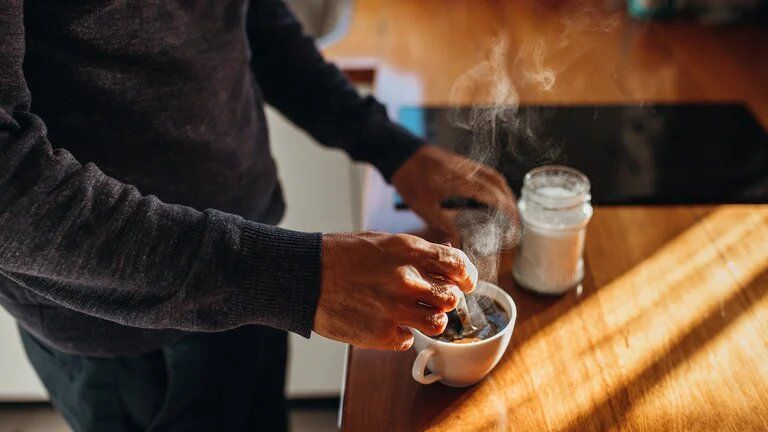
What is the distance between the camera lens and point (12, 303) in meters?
0.93

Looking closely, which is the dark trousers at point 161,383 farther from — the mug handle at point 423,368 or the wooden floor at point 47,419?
→ the wooden floor at point 47,419

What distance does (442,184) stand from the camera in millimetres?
1046

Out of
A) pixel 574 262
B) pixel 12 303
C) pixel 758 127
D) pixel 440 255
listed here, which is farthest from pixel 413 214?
pixel 758 127

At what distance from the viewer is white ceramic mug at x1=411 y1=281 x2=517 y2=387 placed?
2.50 feet

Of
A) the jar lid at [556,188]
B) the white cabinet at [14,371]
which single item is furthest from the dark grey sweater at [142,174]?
the white cabinet at [14,371]

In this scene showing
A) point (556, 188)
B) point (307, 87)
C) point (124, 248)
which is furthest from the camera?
point (307, 87)

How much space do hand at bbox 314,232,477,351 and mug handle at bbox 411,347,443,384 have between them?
0.03 m

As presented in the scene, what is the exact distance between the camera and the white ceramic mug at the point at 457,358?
0.76 m

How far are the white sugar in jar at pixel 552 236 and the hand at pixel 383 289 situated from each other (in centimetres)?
22

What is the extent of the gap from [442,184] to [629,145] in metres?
0.47

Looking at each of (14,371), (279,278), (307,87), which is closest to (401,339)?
(279,278)

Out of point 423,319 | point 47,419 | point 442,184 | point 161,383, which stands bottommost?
point 47,419

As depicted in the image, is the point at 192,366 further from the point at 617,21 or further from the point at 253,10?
the point at 617,21

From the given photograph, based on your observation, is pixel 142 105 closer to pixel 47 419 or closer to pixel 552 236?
pixel 552 236
